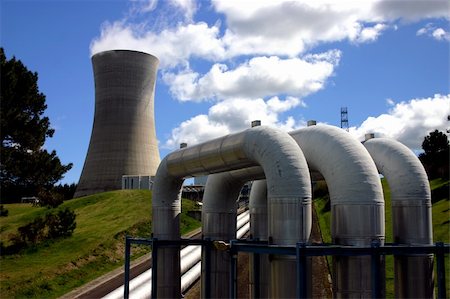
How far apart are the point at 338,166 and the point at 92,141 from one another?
5319 cm

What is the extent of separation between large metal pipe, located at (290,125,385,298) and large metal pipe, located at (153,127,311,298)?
2.65ft

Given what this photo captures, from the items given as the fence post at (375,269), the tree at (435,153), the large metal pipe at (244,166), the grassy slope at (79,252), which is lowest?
the grassy slope at (79,252)

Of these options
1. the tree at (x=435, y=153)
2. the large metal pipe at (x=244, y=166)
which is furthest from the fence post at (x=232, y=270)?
the tree at (x=435, y=153)

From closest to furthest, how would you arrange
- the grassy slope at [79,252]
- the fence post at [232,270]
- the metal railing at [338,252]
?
the metal railing at [338,252], the fence post at [232,270], the grassy slope at [79,252]

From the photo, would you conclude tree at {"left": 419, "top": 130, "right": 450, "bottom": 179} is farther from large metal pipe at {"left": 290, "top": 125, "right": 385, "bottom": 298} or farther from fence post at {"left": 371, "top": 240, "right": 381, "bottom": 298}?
fence post at {"left": 371, "top": 240, "right": 381, "bottom": 298}

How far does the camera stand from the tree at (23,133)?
32.4 m

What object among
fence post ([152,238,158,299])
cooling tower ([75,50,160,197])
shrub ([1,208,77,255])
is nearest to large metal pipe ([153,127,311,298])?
fence post ([152,238,158,299])

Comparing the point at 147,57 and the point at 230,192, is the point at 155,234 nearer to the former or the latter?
the point at 230,192

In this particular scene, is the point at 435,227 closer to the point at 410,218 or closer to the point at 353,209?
the point at 410,218

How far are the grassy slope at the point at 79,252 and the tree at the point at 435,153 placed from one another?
25.3 meters

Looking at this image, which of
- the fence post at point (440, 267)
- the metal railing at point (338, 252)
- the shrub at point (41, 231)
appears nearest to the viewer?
the metal railing at point (338, 252)

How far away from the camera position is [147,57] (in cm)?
6106

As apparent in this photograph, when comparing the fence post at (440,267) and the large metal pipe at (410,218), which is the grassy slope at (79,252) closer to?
the large metal pipe at (410,218)

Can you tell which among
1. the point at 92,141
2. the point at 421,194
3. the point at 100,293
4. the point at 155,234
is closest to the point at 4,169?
the point at 100,293
